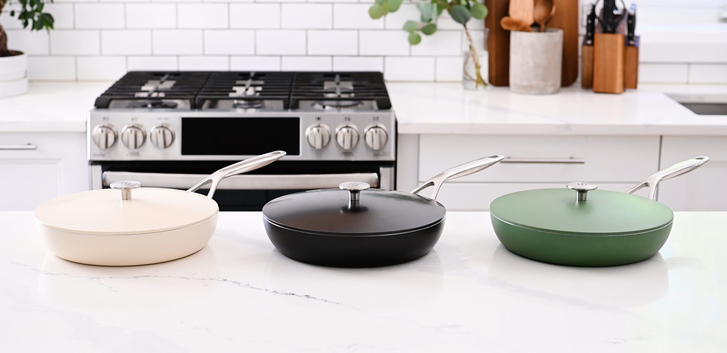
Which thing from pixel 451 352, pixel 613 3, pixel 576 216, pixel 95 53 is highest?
pixel 613 3

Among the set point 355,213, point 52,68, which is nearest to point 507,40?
point 52,68

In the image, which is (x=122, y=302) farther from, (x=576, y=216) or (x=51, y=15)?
(x=51, y=15)

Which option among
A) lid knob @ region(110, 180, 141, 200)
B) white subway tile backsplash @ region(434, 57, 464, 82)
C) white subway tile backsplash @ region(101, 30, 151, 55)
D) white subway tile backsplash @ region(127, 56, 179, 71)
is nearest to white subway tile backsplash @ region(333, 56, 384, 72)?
white subway tile backsplash @ region(434, 57, 464, 82)

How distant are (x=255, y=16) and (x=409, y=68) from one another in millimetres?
674

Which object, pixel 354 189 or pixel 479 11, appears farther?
pixel 479 11

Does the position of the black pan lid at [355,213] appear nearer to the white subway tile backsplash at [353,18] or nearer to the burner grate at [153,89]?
the burner grate at [153,89]

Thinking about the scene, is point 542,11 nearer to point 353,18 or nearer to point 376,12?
point 376,12

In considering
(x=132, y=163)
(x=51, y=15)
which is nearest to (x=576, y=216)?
(x=132, y=163)

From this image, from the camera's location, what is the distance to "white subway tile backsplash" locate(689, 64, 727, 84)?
3.21m

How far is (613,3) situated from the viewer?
2.92 m

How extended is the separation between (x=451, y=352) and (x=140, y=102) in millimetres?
1907

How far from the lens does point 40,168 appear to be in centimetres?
251

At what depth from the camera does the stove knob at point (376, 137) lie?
243cm

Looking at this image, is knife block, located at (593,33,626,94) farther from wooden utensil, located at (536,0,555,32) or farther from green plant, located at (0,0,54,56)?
green plant, located at (0,0,54,56)
